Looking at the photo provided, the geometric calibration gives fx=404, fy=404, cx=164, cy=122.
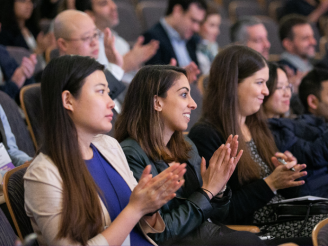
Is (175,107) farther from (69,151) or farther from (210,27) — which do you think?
(210,27)

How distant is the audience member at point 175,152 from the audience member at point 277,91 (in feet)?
2.72

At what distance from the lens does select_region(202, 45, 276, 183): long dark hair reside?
184 cm

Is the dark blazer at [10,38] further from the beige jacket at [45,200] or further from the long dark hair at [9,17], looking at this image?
the beige jacket at [45,200]

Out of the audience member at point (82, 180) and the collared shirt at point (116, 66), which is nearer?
the audience member at point (82, 180)

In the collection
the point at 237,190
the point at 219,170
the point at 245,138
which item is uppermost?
the point at 219,170

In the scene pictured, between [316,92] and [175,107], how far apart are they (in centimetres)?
133

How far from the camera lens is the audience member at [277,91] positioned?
2.24 meters

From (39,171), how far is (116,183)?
26 centimetres

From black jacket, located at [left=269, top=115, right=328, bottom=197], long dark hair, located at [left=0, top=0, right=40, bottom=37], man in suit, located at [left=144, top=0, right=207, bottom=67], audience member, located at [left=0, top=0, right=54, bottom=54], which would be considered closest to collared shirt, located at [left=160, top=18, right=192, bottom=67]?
man in suit, located at [left=144, top=0, right=207, bottom=67]

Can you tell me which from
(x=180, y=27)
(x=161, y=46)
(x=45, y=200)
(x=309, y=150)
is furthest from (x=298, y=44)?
(x=45, y=200)

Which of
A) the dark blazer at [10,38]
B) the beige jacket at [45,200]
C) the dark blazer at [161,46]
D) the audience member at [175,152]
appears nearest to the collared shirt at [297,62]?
the dark blazer at [161,46]

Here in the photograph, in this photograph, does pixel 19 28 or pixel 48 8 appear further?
pixel 48 8

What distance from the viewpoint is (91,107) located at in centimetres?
122

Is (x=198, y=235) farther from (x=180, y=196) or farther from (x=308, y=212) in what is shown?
(x=308, y=212)
